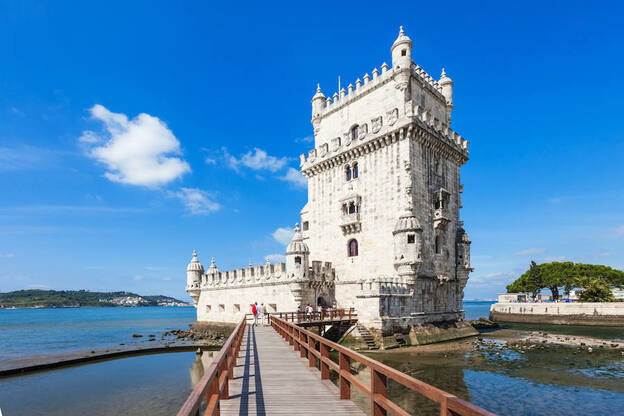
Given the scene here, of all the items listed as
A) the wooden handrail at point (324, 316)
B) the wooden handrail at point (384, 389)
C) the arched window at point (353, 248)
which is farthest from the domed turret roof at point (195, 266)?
the wooden handrail at point (384, 389)

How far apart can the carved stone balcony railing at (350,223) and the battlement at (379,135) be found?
554cm

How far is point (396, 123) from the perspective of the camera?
27.7 metres

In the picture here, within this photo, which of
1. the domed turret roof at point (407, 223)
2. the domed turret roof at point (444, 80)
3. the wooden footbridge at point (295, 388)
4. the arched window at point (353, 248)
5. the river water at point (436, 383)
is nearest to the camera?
the wooden footbridge at point (295, 388)

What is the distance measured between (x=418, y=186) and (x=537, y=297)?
4834 centimetres

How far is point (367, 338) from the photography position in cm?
2339

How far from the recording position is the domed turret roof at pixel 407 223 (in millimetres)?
25625

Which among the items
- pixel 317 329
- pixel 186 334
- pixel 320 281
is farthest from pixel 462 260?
pixel 186 334

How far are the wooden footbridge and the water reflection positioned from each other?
32.1ft

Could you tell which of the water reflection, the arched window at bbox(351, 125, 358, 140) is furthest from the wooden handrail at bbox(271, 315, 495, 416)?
the arched window at bbox(351, 125, 358, 140)

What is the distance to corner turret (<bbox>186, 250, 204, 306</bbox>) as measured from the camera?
4019cm

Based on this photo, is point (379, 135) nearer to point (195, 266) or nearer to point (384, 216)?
point (384, 216)

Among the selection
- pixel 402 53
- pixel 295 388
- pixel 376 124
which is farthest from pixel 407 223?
pixel 295 388

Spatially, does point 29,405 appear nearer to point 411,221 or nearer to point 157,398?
point 157,398

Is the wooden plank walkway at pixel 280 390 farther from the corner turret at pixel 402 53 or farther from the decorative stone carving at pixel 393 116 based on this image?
the corner turret at pixel 402 53
